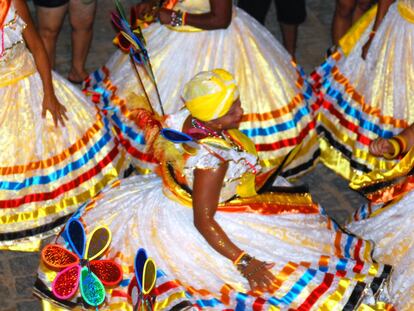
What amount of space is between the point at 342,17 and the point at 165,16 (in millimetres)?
2114

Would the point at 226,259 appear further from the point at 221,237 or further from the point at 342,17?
the point at 342,17

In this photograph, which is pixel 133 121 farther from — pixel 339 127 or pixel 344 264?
pixel 344 264

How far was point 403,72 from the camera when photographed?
6844mm

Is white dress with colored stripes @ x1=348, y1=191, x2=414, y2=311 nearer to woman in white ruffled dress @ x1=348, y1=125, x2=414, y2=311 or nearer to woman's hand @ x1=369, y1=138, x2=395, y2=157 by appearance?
woman in white ruffled dress @ x1=348, y1=125, x2=414, y2=311

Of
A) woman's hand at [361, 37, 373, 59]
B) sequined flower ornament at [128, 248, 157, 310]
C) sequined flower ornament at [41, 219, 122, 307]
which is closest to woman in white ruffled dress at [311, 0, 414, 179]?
woman's hand at [361, 37, 373, 59]

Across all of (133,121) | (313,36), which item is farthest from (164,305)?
(313,36)

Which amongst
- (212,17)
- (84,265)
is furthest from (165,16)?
A: (84,265)

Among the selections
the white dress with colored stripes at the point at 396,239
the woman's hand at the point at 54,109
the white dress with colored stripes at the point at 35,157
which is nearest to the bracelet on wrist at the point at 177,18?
the white dress with colored stripes at the point at 35,157

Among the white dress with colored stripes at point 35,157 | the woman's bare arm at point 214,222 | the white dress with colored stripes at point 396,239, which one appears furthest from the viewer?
the white dress with colored stripes at point 35,157

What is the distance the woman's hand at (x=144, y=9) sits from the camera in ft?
23.0

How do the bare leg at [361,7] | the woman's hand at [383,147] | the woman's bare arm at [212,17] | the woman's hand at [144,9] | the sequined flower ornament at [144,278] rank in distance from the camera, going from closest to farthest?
the sequined flower ornament at [144,278] < the woman's hand at [383,147] < the woman's bare arm at [212,17] < the woman's hand at [144,9] < the bare leg at [361,7]

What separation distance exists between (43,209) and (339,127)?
2161 millimetres

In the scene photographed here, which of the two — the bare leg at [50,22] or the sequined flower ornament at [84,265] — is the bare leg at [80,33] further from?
the sequined flower ornament at [84,265]

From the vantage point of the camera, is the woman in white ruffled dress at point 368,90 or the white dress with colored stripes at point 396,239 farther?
the woman in white ruffled dress at point 368,90
